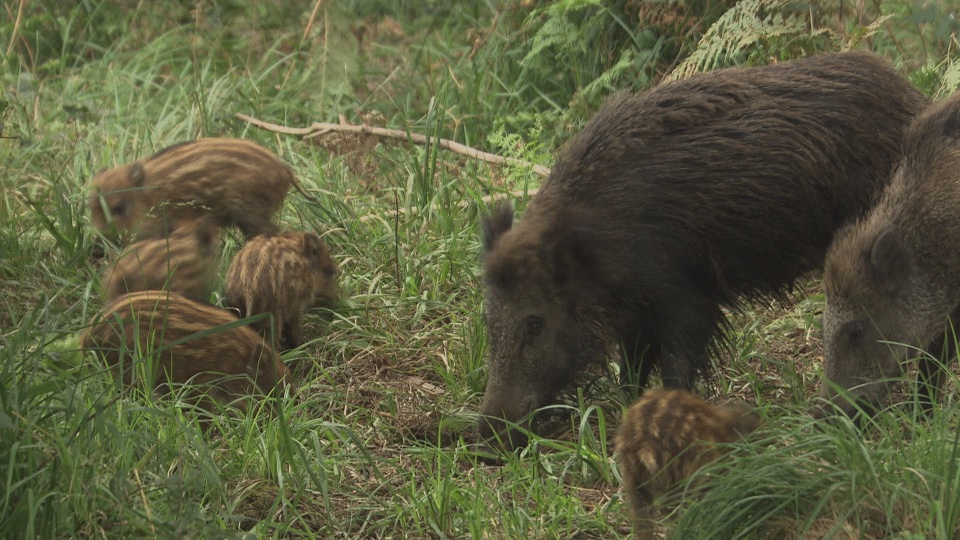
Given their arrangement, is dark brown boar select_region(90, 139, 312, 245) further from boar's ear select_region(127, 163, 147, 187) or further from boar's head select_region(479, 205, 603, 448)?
boar's head select_region(479, 205, 603, 448)

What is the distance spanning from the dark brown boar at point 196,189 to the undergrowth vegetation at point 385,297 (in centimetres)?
17

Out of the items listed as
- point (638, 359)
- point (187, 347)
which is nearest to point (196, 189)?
point (187, 347)

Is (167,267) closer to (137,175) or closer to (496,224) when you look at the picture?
(137,175)

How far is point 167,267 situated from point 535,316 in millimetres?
1613

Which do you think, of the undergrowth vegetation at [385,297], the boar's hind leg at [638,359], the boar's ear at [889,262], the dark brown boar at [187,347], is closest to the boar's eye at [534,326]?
the undergrowth vegetation at [385,297]

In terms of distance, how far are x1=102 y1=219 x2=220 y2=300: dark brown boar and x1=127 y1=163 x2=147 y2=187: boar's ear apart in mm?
601

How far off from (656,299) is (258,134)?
12.2 ft

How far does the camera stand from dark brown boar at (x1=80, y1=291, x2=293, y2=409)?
200 inches

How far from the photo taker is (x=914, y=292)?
501 cm

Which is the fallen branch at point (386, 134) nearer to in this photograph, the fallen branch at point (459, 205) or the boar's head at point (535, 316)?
the fallen branch at point (459, 205)

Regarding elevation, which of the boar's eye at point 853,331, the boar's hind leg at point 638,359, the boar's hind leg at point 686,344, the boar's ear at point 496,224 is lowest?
the boar's hind leg at point 638,359

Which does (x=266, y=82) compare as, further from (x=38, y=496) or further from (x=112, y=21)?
(x=38, y=496)

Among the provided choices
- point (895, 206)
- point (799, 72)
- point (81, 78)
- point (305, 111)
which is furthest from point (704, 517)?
point (81, 78)

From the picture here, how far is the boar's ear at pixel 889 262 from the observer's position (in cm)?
490
